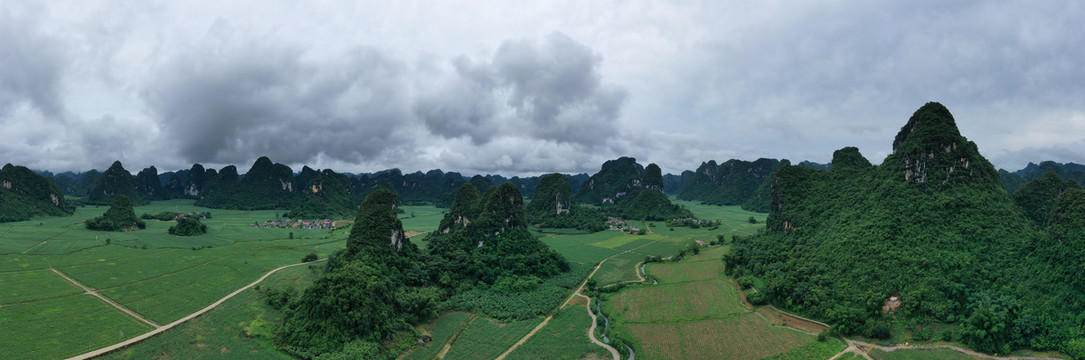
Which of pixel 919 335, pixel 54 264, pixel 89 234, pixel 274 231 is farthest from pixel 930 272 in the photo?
pixel 89 234

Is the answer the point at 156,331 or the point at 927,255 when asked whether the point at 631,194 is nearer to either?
the point at 927,255

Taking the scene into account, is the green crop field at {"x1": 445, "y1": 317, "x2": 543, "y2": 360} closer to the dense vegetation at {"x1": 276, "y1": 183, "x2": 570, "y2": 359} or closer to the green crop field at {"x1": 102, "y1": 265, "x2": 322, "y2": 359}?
the dense vegetation at {"x1": 276, "y1": 183, "x2": 570, "y2": 359}

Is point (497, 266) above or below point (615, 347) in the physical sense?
above

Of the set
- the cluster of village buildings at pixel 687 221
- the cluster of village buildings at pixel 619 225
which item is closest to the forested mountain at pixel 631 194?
the cluster of village buildings at pixel 687 221

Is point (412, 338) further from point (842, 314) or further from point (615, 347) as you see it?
point (842, 314)

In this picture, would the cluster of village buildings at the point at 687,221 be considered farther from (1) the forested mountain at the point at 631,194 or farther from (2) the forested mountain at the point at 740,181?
(2) the forested mountain at the point at 740,181

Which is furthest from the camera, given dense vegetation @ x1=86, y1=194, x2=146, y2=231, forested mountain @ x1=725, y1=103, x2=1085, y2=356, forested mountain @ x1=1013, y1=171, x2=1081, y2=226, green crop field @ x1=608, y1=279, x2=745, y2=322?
dense vegetation @ x1=86, y1=194, x2=146, y2=231

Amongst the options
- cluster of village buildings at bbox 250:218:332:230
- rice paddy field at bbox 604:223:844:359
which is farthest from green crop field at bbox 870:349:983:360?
cluster of village buildings at bbox 250:218:332:230
